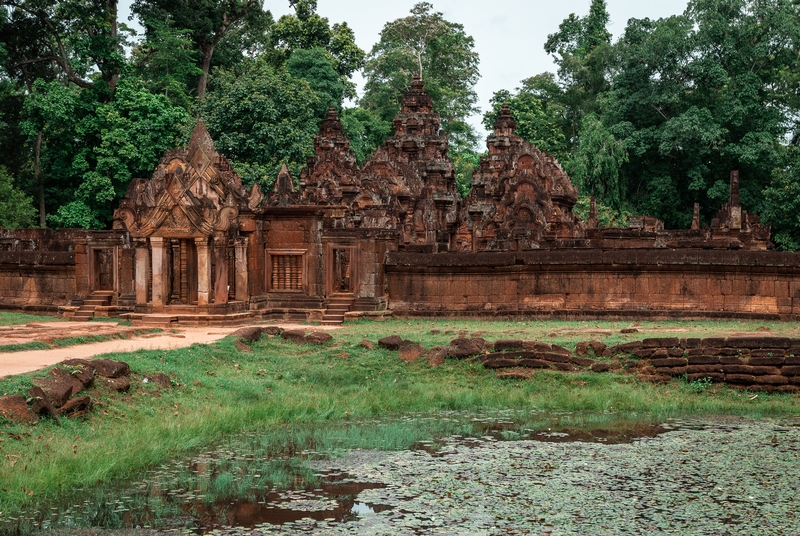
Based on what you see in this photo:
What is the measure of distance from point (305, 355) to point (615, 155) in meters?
35.1

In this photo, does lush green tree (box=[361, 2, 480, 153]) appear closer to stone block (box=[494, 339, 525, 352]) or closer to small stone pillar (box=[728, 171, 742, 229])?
small stone pillar (box=[728, 171, 742, 229])

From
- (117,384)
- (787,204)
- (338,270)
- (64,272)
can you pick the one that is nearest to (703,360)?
(117,384)

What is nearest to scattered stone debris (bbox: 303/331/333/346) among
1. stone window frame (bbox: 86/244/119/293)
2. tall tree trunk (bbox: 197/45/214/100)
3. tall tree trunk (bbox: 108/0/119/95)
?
stone window frame (bbox: 86/244/119/293)

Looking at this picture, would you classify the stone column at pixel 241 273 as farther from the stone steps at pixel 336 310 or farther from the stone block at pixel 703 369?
the stone block at pixel 703 369

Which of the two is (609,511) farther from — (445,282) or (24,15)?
(24,15)

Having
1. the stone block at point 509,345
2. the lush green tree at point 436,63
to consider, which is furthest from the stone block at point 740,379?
the lush green tree at point 436,63

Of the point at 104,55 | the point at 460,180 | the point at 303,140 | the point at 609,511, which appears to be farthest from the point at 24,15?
the point at 609,511

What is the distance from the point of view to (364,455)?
11125 mm

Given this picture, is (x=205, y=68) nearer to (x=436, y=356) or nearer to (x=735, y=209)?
(x=735, y=209)

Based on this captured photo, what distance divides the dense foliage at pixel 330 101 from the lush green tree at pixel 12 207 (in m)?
0.08

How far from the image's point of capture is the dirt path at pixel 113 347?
519 inches

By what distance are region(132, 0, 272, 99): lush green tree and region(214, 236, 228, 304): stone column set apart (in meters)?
26.6

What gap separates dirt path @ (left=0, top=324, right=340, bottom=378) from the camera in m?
13.2

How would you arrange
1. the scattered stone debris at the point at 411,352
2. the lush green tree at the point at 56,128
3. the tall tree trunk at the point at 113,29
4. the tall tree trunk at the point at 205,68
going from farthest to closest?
the tall tree trunk at the point at 205,68 → the tall tree trunk at the point at 113,29 → the lush green tree at the point at 56,128 → the scattered stone debris at the point at 411,352
